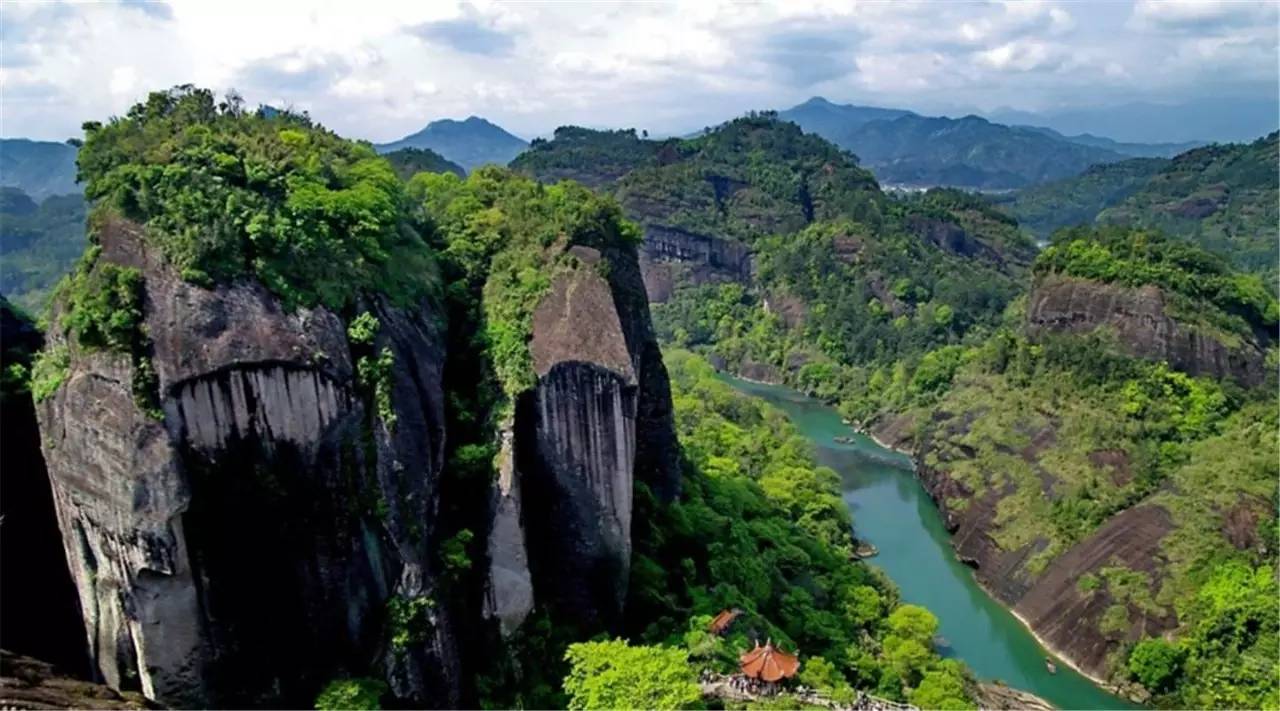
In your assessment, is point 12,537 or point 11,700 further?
point 12,537

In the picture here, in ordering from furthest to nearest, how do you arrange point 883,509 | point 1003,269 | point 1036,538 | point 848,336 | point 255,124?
point 1003,269 < point 848,336 < point 883,509 < point 1036,538 < point 255,124

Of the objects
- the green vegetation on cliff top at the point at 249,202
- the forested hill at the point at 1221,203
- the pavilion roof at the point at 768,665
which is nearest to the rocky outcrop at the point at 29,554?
the green vegetation on cliff top at the point at 249,202

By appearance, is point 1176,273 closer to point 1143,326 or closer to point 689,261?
point 1143,326

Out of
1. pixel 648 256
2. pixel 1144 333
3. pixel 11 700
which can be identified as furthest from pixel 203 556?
pixel 648 256

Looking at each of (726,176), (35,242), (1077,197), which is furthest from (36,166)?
(1077,197)

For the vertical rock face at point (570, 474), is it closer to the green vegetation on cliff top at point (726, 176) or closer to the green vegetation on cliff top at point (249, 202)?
→ the green vegetation on cliff top at point (249, 202)

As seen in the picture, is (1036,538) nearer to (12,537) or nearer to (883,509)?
(883,509)

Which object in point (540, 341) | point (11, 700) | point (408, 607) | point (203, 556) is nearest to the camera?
point (11, 700)
